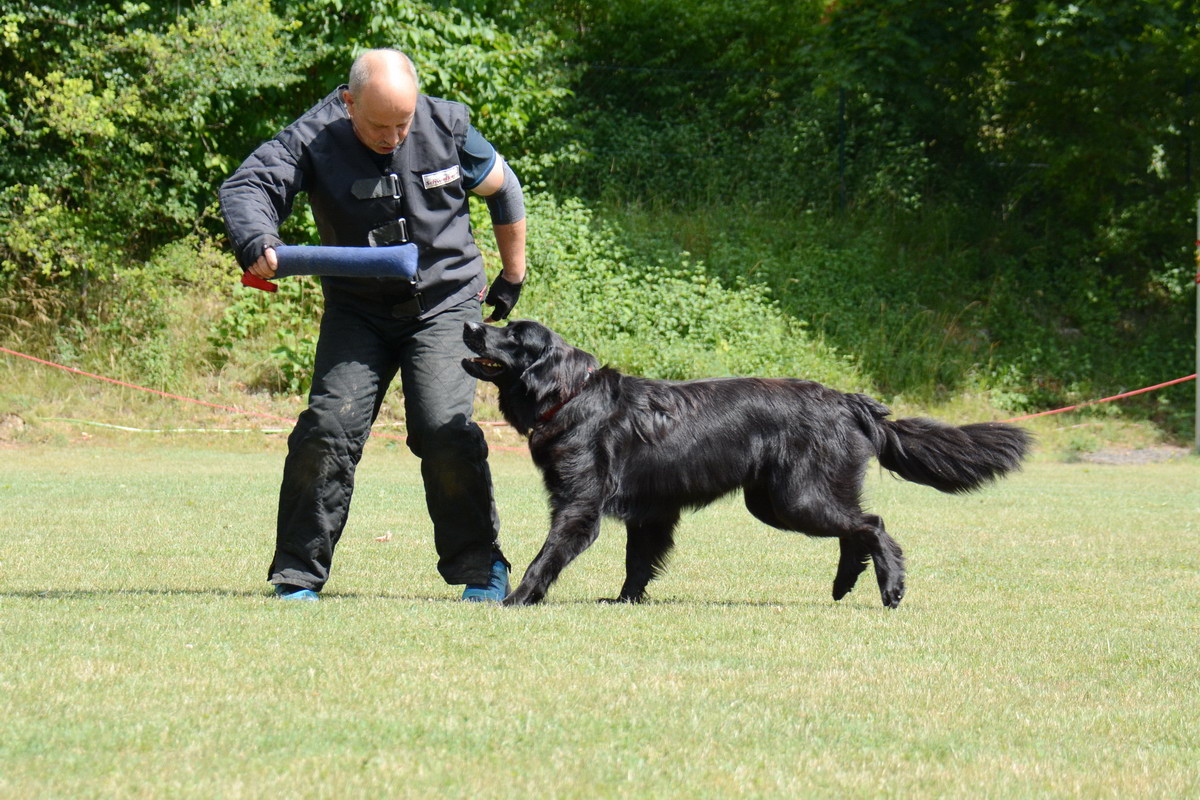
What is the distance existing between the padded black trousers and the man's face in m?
0.65

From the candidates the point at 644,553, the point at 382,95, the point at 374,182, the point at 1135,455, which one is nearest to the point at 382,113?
the point at 382,95

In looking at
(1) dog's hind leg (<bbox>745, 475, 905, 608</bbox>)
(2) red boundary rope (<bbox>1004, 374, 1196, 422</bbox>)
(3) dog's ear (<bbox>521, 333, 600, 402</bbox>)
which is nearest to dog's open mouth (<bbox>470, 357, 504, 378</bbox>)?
(3) dog's ear (<bbox>521, 333, 600, 402</bbox>)

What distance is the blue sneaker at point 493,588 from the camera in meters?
5.48

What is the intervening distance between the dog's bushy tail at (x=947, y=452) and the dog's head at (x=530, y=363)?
4.93 ft

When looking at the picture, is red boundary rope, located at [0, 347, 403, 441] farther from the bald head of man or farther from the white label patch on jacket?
the bald head of man

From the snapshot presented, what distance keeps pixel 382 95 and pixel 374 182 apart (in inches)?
15.6

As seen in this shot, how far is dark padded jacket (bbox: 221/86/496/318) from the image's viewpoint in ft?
16.9

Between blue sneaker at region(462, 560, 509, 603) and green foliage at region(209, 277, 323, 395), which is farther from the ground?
green foliage at region(209, 277, 323, 395)

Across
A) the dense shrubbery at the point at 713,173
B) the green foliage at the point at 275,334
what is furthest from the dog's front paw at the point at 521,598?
the dense shrubbery at the point at 713,173

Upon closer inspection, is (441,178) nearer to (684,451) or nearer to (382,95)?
(382,95)

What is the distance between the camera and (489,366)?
5.50 m

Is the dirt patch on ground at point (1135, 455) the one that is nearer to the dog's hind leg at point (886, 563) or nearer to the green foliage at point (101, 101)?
the dog's hind leg at point (886, 563)

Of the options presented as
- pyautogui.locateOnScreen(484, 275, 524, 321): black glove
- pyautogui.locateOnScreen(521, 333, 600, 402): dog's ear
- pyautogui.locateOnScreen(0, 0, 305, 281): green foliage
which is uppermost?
pyautogui.locateOnScreen(0, 0, 305, 281): green foliage

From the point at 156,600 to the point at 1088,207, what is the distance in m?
17.2
